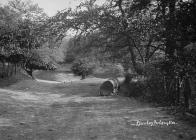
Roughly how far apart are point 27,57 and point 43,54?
5.05 feet

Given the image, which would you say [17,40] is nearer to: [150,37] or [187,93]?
[150,37]

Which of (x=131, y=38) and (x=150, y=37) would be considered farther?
(x=131, y=38)

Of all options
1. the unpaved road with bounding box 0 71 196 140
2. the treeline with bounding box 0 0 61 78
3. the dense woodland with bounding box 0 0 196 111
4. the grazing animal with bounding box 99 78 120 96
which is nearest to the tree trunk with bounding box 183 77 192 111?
the dense woodland with bounding box 0 0 196 111

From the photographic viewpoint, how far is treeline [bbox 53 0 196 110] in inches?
335

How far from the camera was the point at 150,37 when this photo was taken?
1317 centimetres

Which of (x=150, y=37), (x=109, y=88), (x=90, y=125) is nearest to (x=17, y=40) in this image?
(x=109, y=88)

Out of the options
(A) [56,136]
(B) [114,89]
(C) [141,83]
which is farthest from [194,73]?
(B) [114,89]

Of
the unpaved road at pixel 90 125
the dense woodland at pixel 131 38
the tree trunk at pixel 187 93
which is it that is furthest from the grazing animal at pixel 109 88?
the tree trunk at pixel 187 93

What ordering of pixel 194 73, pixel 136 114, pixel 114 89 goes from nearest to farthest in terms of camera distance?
pixel 194 73 → pixel 136 114 → pixel 114 89

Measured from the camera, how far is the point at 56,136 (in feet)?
21.6

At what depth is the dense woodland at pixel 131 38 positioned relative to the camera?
8.73m

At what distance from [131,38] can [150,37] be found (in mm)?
1929

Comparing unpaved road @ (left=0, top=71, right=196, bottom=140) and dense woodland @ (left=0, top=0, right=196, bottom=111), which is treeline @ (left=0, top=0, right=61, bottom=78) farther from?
unpaved road @ (left=0, top=71, right=196, bottom=140)

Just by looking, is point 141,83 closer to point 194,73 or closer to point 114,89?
point 114,89
